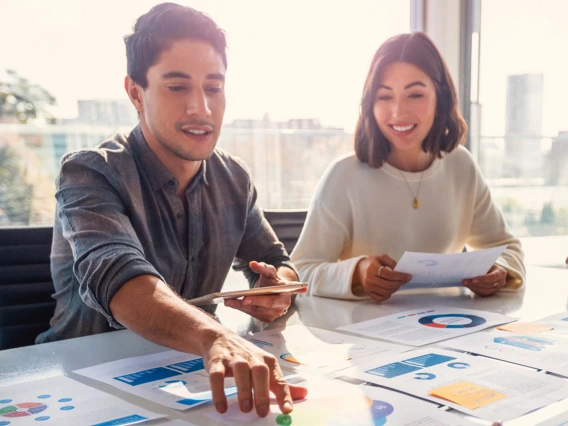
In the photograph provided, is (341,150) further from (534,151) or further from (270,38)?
(534,151)

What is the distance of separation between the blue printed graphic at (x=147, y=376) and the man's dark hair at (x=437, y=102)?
3.74 feet

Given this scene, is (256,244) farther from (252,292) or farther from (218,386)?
(218,386)

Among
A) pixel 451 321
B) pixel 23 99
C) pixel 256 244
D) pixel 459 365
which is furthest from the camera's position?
pixel 23 99

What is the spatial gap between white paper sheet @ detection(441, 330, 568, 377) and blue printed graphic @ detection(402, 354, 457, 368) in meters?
0.07

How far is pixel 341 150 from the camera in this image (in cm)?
300

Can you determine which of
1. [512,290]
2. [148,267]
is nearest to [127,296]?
[148,267]

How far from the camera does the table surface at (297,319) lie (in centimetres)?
96

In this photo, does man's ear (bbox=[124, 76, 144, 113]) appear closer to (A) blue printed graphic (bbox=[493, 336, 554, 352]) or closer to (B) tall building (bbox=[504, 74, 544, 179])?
(A) blue printed graphic (bbox=[493, 336, 554, 352])

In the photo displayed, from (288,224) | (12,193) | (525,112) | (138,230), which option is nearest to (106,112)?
(12,193)

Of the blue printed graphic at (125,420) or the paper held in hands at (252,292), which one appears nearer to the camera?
the blue printed graphic at (125,420)

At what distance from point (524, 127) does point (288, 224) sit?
1.60m

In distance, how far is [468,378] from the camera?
0.89m

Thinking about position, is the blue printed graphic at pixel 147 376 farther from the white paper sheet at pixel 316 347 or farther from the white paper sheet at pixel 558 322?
the white paper sheet at pixel 558 322

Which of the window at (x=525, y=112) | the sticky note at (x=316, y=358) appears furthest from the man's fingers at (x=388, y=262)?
the window at (x=525, y=112)
